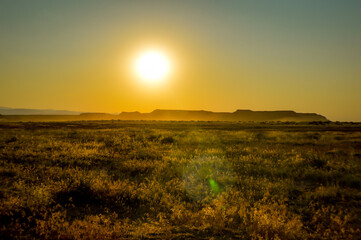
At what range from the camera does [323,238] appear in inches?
164

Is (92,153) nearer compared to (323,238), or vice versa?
(323,238)

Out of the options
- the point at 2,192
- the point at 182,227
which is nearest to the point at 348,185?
the point at 182,227

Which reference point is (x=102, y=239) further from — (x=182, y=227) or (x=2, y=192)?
(x=2, y=192)

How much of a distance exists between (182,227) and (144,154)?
7.81m

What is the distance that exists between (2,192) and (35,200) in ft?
5.56

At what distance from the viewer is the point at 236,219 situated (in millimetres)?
5020

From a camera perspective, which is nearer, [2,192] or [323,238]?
[323,238]

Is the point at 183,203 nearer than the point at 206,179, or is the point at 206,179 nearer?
the point at 183,203

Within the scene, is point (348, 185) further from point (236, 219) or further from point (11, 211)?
point (11, 211)

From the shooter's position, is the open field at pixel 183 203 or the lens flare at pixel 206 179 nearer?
the open field at pixel 183 203

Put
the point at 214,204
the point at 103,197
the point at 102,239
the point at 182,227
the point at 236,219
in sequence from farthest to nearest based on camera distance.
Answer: the point at 103,197, the point at 214,204, the point at 236,219, the point at 182,227, the point at 102,239

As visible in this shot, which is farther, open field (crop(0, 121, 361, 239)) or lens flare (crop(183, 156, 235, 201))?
lens flare (crop(183, 156, 235, 201))

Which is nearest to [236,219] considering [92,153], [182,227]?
[182,227]

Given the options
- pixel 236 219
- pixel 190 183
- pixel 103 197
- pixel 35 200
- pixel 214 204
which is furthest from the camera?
pixel 190 183
